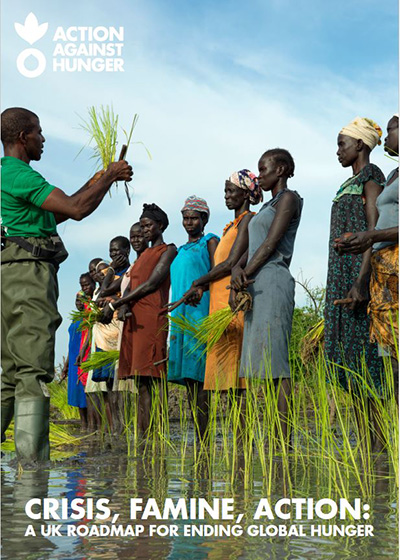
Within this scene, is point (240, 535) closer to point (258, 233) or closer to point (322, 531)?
point (322, 531)

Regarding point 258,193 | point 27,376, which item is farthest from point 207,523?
point 258,193

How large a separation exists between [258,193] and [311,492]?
309 cm

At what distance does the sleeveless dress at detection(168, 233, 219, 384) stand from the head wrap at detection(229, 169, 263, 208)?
0.78m

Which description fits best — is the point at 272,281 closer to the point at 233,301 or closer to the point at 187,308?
the point at 233,301

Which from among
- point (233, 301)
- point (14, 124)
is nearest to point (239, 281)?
point (233, 301)

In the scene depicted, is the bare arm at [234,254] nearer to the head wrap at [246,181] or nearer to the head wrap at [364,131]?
the head wrap at [246,181]

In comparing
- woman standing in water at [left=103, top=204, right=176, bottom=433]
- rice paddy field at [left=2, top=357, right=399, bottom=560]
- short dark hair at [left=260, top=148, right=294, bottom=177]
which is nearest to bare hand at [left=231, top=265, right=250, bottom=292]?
short dark hair at [left=260, top=148, right=294, bottom=177]

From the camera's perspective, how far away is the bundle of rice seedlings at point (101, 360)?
8062mm

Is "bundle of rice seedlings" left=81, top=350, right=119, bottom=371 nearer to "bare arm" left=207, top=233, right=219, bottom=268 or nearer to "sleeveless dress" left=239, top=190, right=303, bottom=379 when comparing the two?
"bare arm" left=207, top=233, right=219, bottom=268

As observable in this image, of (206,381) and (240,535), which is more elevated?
(206,381)

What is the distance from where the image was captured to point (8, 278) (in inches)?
185

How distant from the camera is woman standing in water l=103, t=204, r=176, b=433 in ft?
23.2

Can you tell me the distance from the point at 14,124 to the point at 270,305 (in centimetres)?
199

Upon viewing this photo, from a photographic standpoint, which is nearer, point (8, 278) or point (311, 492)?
point (311, 492)
